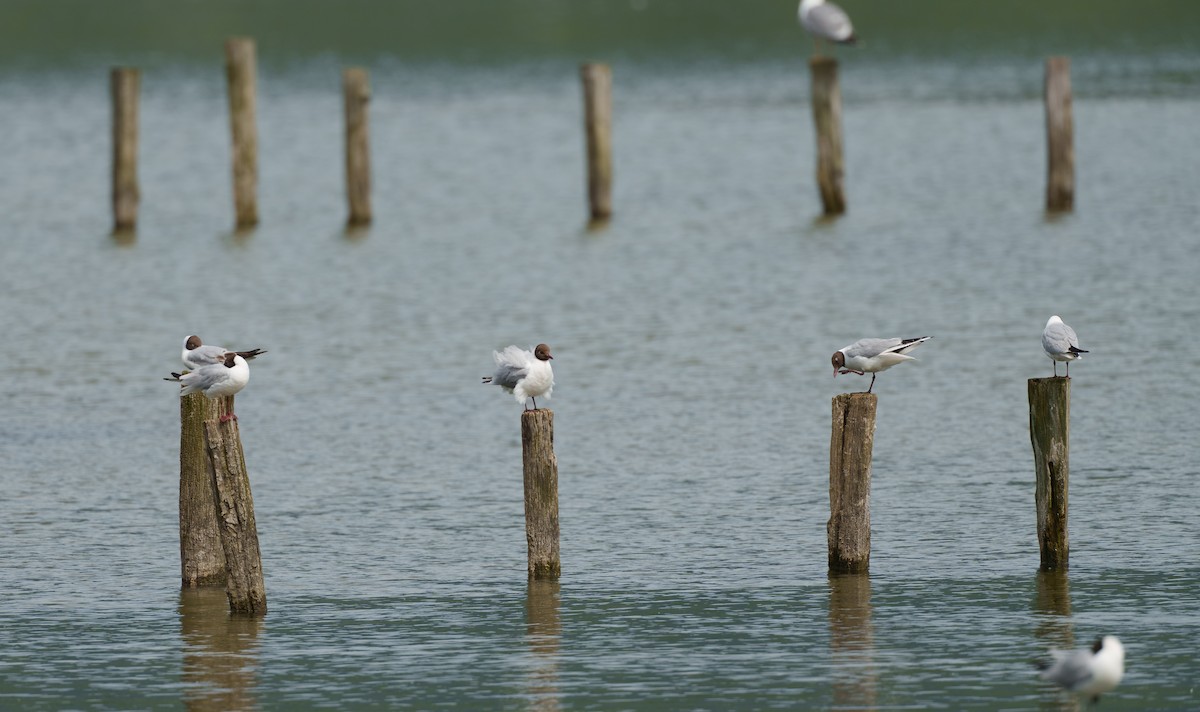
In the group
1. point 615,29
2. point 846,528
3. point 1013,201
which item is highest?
point 615,29

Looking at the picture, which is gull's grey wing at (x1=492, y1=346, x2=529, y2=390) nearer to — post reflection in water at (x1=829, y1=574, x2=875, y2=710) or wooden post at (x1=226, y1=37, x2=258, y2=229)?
post reflection in water at (x1=829, y1=574, x2=875, y2=710)

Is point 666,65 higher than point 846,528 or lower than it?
higher

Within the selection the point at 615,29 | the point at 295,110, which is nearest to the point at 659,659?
the point at 295,110

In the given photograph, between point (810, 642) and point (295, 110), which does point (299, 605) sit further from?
point (295, 110)

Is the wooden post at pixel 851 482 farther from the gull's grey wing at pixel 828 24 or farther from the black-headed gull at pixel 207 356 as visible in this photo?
the gull's grey wing at pixel 828 24

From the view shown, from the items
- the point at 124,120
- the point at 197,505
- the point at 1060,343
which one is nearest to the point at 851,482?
the point at 1060,343

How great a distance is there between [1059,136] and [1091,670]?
899 inches

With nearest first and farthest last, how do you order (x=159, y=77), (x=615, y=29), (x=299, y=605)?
(x=299, y=605) < (x=159, y=77) < (x=615, y=29)

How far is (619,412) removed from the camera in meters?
20.7

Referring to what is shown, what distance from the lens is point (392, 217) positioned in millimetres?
37781

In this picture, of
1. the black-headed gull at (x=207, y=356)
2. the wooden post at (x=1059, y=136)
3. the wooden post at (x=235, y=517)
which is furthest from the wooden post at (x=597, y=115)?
the wooden post at (x=235, y=517)

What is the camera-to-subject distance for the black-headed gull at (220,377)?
→ 13.2 metres

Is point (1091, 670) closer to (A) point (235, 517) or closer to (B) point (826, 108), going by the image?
(A) point (235, 517)

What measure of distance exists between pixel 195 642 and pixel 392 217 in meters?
25.2
